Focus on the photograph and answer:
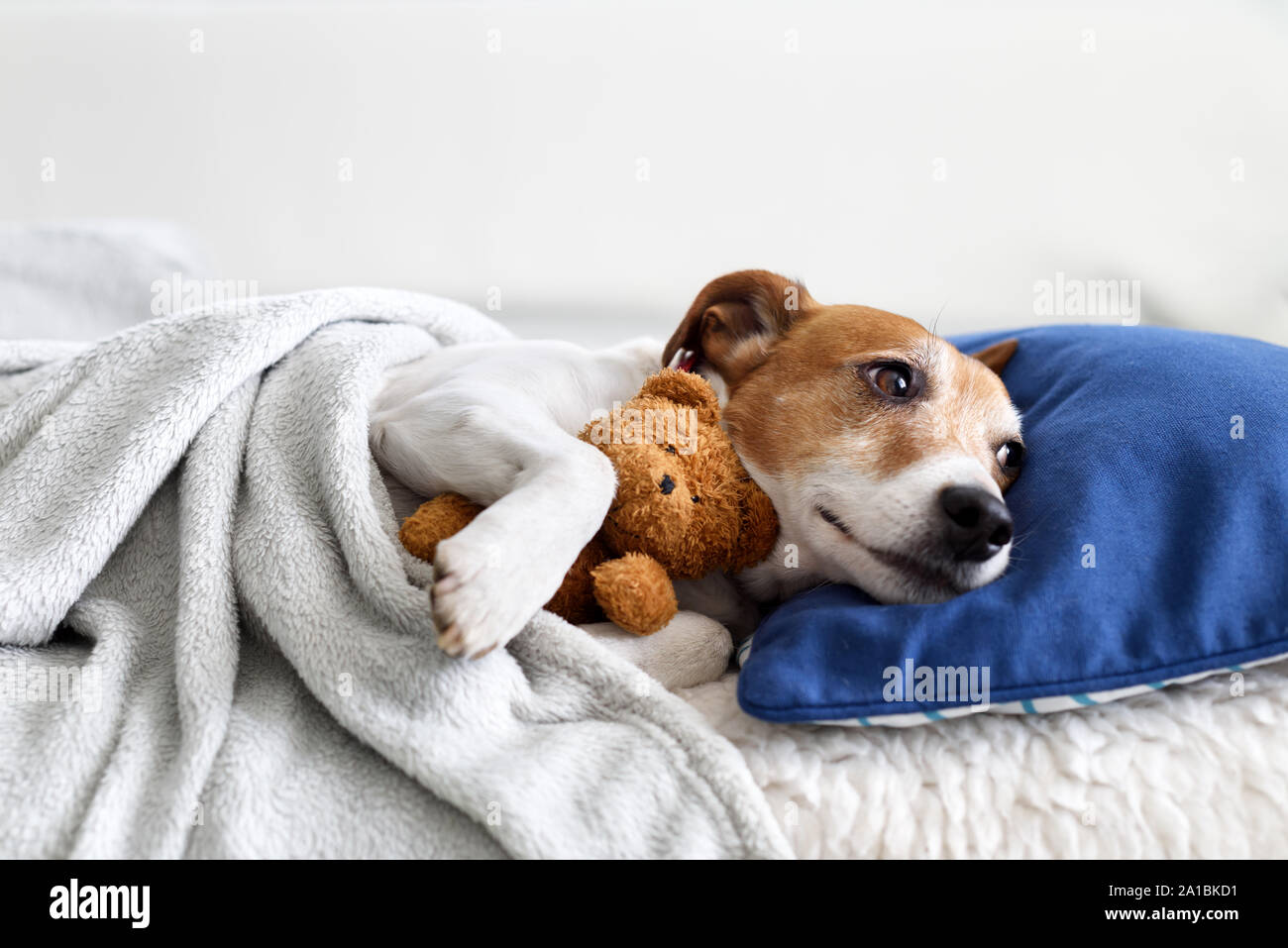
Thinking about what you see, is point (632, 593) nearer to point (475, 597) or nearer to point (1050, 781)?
point (475, 597)

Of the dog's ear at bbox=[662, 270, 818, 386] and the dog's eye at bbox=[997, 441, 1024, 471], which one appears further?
the dog's ear at bbox=[662, 270, 818, 386]

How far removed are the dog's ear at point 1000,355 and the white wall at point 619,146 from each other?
3.90 ft

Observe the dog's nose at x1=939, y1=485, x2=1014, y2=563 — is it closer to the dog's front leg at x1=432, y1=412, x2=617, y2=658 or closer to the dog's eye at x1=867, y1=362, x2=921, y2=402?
the dog's eye at x1=867, y1=362, x2=921, y2=402

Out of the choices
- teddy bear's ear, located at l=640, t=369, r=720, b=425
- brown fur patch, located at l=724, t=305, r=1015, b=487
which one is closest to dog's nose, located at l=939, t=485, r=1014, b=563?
brown fur patch, located at l=724, t=305, r=1015, b=487

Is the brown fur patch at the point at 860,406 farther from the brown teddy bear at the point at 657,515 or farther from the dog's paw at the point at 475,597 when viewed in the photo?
the dog's paw at the point at 475,597

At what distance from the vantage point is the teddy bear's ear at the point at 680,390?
1377mm

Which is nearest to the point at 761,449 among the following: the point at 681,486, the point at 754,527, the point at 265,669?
the point at 754,527

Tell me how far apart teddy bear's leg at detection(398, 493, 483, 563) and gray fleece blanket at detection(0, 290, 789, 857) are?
0.08 feet

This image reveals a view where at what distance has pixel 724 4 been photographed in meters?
2.93

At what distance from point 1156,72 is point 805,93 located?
1096 millimetres

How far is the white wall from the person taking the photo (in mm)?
2861

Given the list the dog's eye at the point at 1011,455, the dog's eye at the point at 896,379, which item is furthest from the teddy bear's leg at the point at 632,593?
the dog's eye at the point at 1011,455

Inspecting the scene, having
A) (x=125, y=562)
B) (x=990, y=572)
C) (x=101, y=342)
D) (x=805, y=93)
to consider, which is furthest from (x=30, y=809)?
(x=805, y=93)
